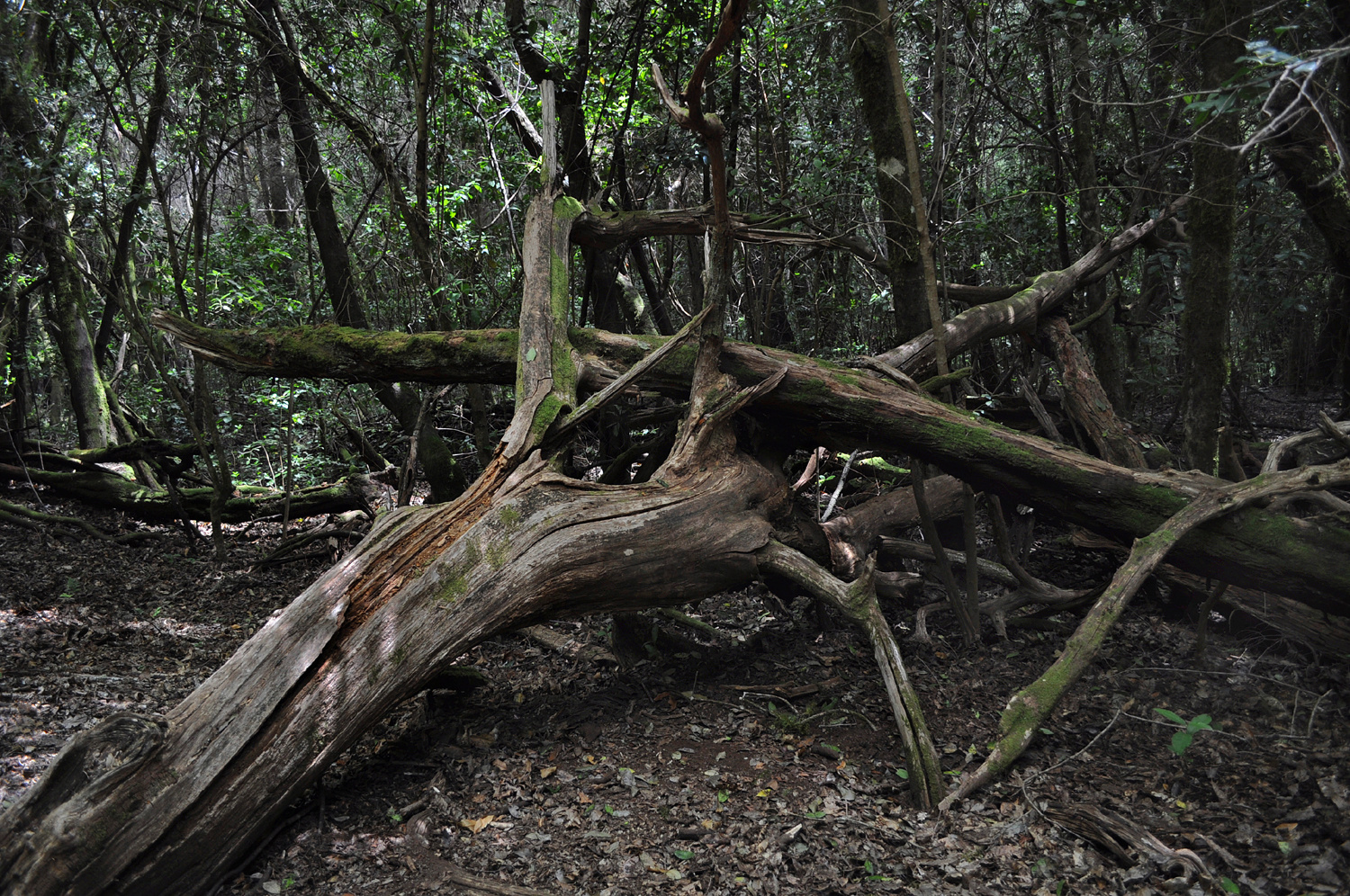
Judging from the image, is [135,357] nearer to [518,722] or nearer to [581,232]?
[581,232]

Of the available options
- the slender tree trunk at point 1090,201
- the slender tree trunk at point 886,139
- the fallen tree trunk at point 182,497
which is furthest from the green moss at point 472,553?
the slender tree trunk at point 1090,201

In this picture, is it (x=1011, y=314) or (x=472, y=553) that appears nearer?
(x=472, y=553)

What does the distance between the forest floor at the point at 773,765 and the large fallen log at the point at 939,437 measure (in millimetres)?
551

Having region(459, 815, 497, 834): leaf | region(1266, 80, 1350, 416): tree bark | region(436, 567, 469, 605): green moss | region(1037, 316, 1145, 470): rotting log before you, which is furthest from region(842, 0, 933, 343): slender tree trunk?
region(459, 815, 497, 834): leaf

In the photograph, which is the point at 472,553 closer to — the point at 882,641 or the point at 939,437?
the point at 882,641

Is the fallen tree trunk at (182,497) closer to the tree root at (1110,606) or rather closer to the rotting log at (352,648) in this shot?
→ the rotting log at (352,648)

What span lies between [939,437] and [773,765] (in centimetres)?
189

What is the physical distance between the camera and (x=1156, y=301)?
8.41m

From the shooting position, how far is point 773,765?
3.42 metres

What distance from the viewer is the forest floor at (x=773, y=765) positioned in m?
2.69

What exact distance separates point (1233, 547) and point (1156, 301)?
5796 mm

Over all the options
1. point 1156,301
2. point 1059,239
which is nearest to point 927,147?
point 1059,239

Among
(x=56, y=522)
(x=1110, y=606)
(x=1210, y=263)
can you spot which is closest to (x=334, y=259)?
(x=56, y=522)

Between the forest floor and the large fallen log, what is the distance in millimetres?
551
